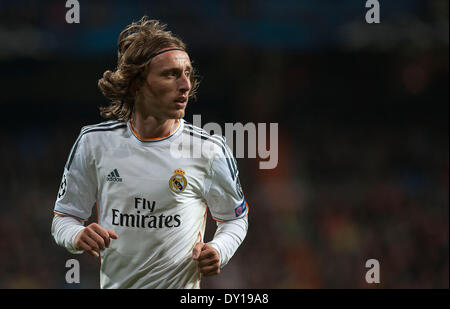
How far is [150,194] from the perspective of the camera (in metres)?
2.98

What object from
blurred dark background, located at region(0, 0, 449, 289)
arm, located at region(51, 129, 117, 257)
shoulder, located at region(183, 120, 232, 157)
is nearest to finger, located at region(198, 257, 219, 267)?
shoulder, located at region(183, 120, 232, 157)

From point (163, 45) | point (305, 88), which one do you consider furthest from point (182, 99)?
point (305, 88)

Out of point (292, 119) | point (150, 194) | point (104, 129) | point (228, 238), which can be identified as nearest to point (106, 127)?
point (104, 129)

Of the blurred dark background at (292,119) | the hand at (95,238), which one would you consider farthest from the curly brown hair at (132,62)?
the blurred dark background at (292,119)

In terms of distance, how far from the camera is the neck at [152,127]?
308 centimetres

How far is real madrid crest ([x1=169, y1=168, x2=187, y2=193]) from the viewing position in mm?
3000

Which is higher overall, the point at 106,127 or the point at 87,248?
the point at 106,127

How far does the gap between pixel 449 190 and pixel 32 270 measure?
26.6 ft

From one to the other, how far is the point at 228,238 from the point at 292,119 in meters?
9.29

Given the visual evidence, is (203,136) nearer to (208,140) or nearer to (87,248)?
(208,140)

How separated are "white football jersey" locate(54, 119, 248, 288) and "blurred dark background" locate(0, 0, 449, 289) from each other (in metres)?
5.76

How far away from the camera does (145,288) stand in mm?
3027

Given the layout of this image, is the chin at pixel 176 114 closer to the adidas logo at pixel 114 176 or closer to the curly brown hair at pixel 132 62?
the curly brown hair at pixel 132 62

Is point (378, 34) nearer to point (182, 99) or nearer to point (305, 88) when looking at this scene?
point (305, 88)
